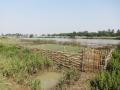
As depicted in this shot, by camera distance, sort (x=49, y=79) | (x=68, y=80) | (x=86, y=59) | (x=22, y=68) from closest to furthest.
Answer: (x=68, y=80), (x=22, y=68), (x=49, y=79), (x=86, y=59)

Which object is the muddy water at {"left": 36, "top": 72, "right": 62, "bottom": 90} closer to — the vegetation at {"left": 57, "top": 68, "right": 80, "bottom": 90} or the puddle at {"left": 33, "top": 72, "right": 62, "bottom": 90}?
the puddle at {"left": 33, "top": 72, "right": 62, "bottom": 90}

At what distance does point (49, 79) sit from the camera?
1253 cm

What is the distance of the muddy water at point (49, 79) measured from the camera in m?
11.3

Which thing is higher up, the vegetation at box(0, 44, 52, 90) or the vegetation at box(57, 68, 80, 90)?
the vegetation at box(0, 44, 52, 90)

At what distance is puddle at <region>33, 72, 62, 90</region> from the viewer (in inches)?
446

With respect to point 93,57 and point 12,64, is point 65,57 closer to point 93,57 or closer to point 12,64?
point 93,57

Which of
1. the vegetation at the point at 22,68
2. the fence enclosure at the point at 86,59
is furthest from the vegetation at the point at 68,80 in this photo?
the fence enclosure at the point at 86,59

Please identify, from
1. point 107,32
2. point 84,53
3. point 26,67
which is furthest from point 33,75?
point 107,32

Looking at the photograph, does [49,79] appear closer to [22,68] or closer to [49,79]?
[49,79]

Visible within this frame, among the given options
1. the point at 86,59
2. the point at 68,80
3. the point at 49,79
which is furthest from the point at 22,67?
the point at 86,59

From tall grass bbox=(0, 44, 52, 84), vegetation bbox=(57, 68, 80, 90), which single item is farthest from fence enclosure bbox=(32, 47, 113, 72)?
vegetation bbox=(57, 68, 80, 90)

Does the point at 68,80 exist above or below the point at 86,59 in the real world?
below

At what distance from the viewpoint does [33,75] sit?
1278 centimetres

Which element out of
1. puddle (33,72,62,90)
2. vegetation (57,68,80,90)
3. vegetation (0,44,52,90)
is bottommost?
puddle (33,72,62,90)
